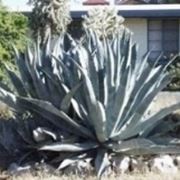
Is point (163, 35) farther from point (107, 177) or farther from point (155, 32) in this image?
point (107, 177)

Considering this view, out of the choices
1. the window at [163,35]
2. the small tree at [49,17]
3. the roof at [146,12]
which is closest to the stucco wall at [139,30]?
the window at [163,35]

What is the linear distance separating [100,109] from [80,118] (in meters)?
0.61

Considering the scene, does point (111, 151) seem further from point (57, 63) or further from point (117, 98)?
point (57, 63)

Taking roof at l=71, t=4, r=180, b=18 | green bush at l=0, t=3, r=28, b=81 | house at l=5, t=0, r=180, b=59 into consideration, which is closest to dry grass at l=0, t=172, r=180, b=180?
green bush at l=0, t=3, r=28, b=81

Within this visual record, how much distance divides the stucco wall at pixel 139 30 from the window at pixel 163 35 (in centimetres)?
20

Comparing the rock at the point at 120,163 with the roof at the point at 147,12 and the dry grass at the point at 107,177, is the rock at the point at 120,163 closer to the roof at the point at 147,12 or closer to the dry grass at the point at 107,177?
the dry grass at the point at 107,177

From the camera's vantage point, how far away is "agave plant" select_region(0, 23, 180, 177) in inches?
324

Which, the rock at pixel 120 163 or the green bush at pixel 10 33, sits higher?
the rock at pixel 120 163

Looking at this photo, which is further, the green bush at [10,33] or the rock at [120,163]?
the green bush at [10,33]

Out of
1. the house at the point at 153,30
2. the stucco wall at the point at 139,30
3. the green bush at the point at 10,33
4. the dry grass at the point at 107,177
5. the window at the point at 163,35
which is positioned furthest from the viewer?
the window at the point at 163,35

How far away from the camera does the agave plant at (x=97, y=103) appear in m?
8.23

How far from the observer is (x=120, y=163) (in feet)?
27.2

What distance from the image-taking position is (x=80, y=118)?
852 centimetres

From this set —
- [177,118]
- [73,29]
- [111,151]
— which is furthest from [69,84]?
[73,29]
